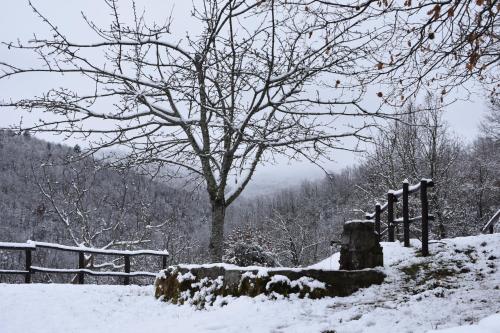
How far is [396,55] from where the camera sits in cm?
605

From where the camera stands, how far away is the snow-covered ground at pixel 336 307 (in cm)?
488

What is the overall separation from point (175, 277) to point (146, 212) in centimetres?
1979

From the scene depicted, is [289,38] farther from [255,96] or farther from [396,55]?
[396,55]

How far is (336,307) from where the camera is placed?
5.71m

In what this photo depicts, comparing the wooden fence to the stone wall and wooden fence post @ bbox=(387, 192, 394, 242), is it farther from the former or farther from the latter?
the stone wall

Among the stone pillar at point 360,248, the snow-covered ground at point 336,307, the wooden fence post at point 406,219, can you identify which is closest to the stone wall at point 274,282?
the snow-covered ground at point 336,307

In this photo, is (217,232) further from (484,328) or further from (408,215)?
(484,328)

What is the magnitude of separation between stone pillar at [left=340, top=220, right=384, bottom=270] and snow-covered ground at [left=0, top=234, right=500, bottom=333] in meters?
0.32

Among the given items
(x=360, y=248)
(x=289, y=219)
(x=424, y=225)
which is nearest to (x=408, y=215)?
(x=424, y=225)

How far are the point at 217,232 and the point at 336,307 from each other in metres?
4.46

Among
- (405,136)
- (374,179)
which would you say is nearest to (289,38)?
(405,136)

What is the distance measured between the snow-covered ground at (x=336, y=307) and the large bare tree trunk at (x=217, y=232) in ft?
5.55

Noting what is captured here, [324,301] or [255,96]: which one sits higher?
[255,96]

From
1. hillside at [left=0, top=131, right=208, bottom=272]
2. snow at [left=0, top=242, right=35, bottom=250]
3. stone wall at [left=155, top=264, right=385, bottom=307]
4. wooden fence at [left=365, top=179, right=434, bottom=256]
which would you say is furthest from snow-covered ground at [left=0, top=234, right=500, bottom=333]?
hillside at [left=0, top=131, right=208, bottom=272]
